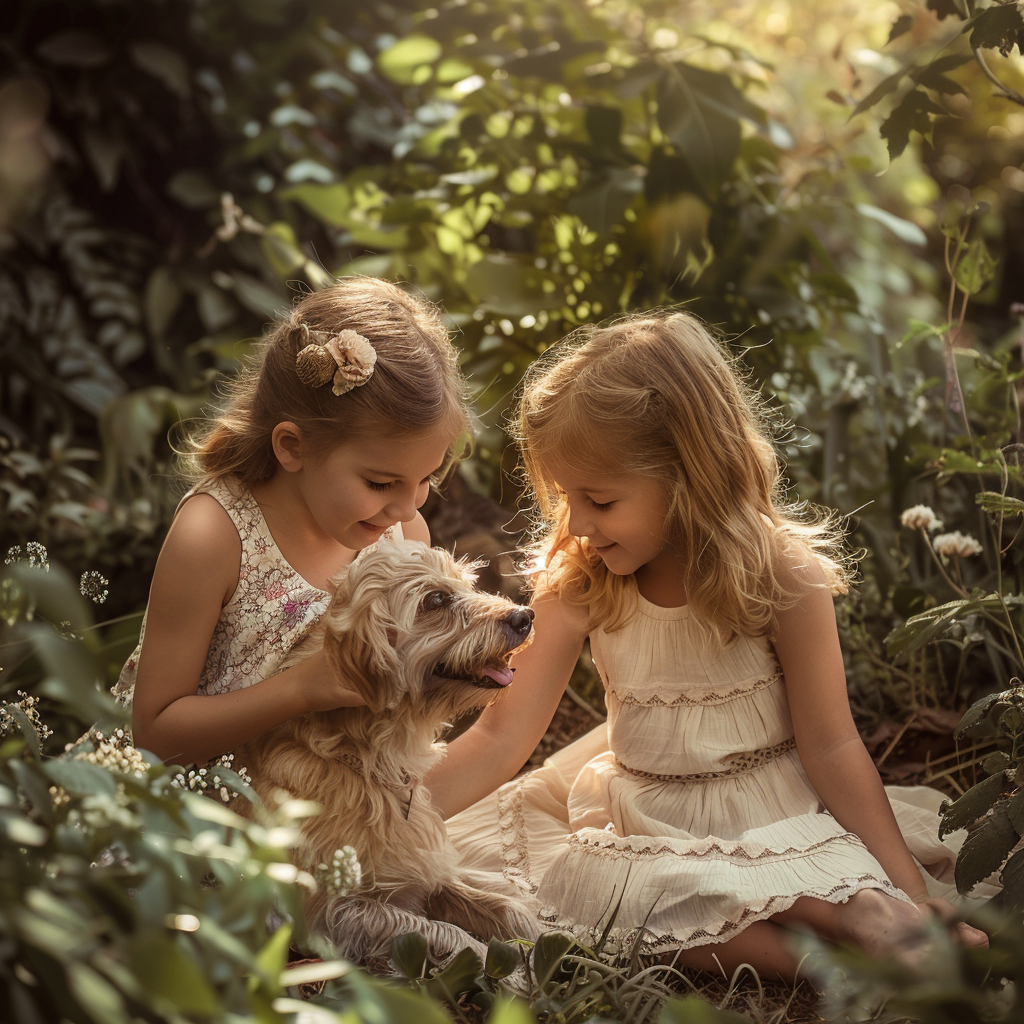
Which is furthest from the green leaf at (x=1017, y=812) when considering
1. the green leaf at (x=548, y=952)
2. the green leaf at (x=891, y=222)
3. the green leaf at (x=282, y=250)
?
the green leaf at (x=282, y=250)

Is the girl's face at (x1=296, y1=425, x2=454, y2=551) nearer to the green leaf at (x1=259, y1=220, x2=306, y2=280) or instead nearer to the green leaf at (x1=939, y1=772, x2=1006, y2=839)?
the green leaf at (x1=939, y1=772, x2=1006, y2=839)

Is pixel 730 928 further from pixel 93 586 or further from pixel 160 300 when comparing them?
pixel 160 300

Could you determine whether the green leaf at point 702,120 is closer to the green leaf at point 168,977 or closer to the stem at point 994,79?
the stem at point 994,79

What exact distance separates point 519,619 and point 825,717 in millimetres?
792

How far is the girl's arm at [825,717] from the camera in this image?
2.27 meters

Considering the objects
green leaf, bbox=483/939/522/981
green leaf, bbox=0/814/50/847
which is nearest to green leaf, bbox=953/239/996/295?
green leaf, bbox=483/939/522/981

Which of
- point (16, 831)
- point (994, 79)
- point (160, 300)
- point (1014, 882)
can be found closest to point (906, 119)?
point (994, 79)

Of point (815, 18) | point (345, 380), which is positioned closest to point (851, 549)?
point (345, 380)

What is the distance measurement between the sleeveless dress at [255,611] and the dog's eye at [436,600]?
335 millimetres

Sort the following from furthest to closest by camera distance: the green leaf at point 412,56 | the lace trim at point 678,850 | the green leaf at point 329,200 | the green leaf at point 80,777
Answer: the green leaf at point 412,56 < the green leaf at point 329,200 < the lace trim at point 678,850 < the green leaf at point 80,777

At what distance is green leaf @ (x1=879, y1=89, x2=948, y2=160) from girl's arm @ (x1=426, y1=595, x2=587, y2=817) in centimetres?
127

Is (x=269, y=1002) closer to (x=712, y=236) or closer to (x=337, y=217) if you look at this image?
(x=712, y=236)

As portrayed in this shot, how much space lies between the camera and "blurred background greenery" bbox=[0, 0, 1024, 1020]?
9.82 ft

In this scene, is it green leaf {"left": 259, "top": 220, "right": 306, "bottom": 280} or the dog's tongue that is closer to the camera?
the dog's tongue
